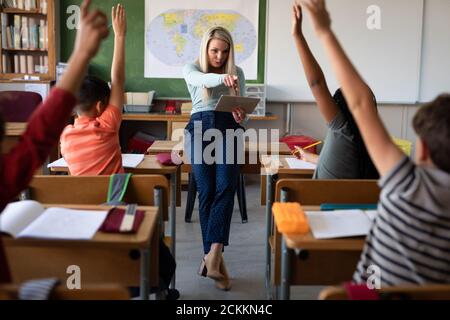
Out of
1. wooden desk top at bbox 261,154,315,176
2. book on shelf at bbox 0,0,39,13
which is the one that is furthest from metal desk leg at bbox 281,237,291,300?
book on shelf at bbox 0,0,39,13

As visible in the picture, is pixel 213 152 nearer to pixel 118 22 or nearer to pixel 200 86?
pixel 200 86

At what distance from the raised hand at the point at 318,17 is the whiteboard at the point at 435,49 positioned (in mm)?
4713

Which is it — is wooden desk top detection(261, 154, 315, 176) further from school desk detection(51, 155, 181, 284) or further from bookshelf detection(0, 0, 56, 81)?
bookshelf detection(0, 0, 56, 81)

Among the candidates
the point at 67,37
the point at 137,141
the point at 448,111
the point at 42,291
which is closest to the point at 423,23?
the point at 137,141

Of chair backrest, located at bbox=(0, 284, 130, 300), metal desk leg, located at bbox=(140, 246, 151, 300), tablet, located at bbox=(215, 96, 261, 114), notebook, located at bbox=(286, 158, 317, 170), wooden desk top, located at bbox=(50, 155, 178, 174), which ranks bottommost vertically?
metal desk leg, located at bbox=(140, 246, 151, 300)

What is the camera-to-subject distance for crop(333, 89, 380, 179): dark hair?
2.11 m

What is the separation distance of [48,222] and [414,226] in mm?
942

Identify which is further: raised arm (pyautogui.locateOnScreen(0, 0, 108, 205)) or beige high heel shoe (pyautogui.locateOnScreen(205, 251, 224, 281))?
beige high heel shoe (pyautogui.locateOnScreen(205, 251, 224, 281))

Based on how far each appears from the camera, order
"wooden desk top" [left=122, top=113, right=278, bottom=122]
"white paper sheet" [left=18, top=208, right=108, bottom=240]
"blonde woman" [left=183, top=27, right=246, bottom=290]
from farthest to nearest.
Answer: "wooden desk top" [left=122, top=113, right=278, bottom=122] < "blonde woman" [left=183, top=27, right=246, bottom=290] < "white paper sheet" [left=18, top=208, right=108, bottom=240]

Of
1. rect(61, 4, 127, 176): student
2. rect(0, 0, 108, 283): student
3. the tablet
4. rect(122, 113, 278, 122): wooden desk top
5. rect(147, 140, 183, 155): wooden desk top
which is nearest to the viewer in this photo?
rect(0, 0, 108, 283): student

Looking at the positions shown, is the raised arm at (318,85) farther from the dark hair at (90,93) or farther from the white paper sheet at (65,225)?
the white paper sheet at (65,225)

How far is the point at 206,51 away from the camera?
2961 millimetres

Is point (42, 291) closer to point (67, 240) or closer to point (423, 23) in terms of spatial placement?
point (67, 240)

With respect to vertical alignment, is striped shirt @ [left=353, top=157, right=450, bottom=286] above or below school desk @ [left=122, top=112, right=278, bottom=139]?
above
